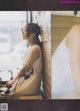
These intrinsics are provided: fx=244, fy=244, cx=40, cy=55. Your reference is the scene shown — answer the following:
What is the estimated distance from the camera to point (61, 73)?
1.97m

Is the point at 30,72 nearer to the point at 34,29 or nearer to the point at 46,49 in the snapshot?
the point at 46,49

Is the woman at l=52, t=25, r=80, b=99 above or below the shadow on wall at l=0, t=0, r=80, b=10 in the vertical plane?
below

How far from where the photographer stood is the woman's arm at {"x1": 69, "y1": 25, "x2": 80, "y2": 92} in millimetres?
1958

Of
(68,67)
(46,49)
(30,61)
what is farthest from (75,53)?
(30,61)

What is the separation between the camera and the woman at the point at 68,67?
6.42 feet

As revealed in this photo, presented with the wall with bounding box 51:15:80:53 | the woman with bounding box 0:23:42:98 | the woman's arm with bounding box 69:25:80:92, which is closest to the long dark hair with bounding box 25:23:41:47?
the woman with bounding box 0:23:42:98

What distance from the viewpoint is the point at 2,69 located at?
6.49 ft

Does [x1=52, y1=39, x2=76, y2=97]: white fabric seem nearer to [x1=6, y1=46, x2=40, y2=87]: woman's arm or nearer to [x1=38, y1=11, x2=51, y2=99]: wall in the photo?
[x1=38, y1=11, x2=51, y2=99]: wall

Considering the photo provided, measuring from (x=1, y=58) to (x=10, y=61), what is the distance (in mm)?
78

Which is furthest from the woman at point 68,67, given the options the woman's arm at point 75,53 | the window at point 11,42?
the window at point 11,42

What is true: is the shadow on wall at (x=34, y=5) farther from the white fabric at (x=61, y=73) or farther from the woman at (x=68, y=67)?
the white fabric at (x=61, y=73)

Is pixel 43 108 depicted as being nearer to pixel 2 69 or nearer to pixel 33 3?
pixel 2 69

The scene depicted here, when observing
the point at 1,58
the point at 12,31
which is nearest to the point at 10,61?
the point at 1,58

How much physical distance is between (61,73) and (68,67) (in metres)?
0.07
